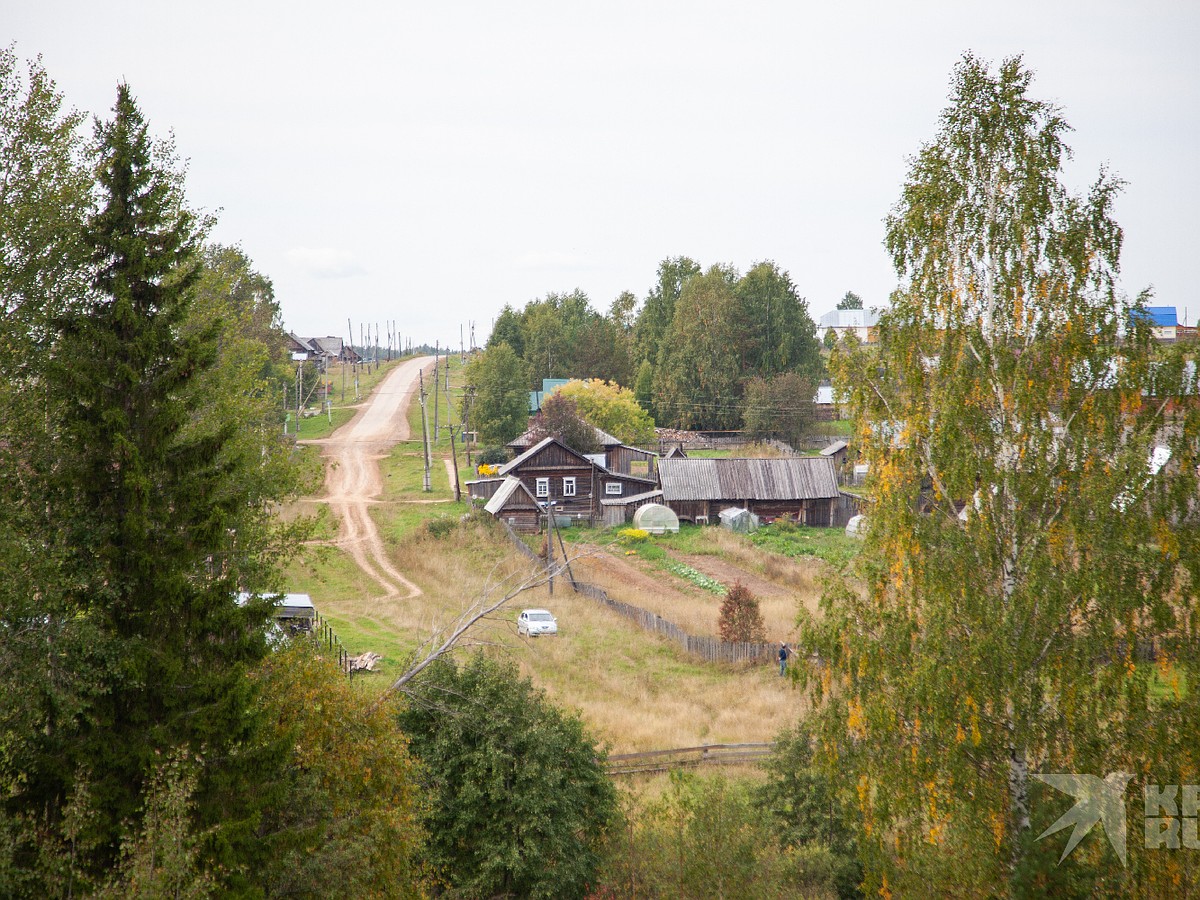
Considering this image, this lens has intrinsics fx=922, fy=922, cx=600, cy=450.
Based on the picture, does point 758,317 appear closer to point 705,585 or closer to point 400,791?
point 705,585

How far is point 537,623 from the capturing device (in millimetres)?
31922

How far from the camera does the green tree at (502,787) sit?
51.0ft

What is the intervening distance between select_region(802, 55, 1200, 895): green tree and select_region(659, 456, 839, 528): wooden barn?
4065 centimetres

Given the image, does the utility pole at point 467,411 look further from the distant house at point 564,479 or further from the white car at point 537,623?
the white car at point 537,623

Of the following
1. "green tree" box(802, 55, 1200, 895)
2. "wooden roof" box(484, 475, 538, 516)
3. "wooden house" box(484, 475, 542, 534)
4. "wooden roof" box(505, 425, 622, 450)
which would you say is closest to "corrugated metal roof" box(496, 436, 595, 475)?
"wooden roof" box(484, 475, 538, 516)

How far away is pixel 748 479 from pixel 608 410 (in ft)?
54.8

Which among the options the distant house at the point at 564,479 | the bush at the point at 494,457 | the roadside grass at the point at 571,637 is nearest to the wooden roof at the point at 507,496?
the roadside grass at the point at 571,637

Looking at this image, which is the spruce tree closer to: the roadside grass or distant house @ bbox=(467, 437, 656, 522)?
the roadside grass

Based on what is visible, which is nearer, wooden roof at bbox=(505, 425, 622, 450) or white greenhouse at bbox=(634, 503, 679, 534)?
white greenhouse at bbox=(634, 503, 679, 534)

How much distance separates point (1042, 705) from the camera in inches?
423

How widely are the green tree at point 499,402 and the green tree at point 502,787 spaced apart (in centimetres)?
4779

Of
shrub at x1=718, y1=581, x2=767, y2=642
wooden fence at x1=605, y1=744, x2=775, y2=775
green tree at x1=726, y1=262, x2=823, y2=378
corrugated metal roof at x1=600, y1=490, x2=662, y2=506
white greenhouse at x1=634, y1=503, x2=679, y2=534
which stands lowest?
wooden fence at x1=605, y1=744, x2=775, y2=775

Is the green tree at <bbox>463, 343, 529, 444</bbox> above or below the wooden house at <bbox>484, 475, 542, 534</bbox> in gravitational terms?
above

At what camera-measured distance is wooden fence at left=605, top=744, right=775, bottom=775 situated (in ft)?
73.4
